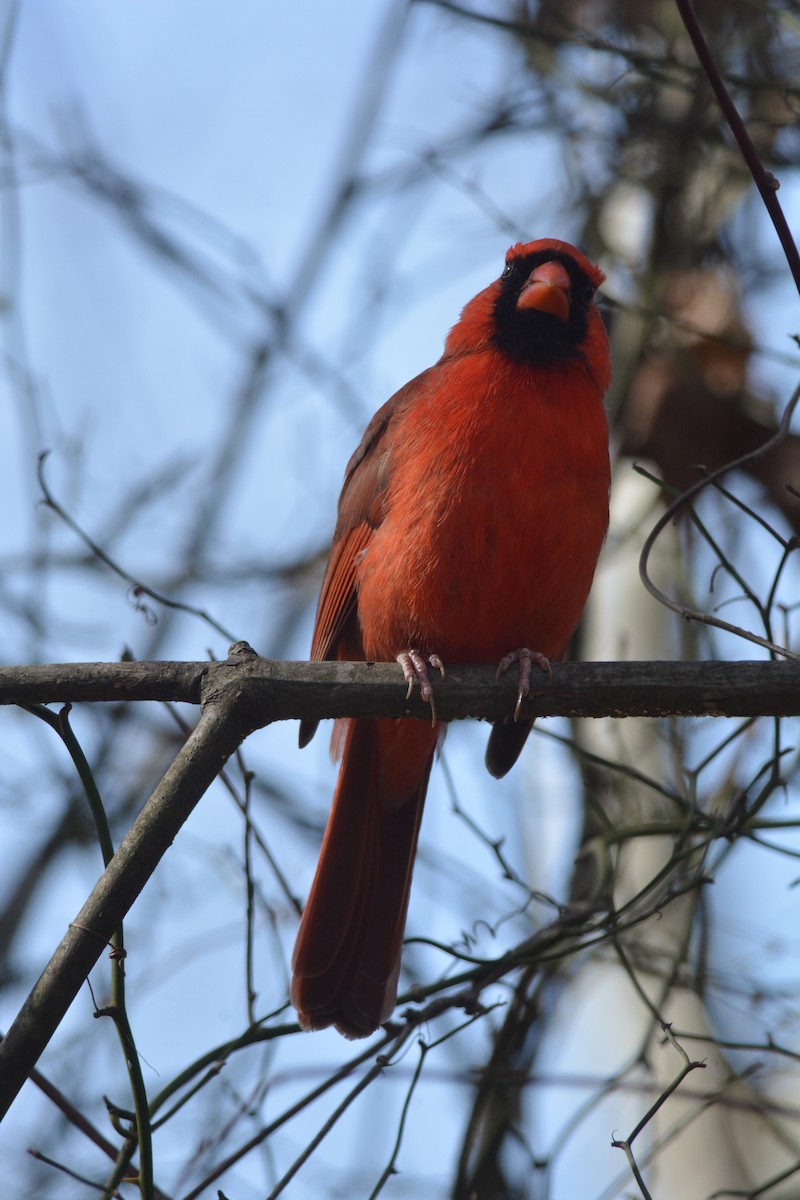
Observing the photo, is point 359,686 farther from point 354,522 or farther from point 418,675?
point 354,522

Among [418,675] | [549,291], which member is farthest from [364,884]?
[549,291]

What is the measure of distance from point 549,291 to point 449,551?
2.69ft

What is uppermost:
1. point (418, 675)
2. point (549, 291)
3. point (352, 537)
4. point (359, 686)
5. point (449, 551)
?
point (549, 291)

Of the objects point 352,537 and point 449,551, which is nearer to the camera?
point 449,551

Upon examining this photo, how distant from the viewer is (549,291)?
341cm

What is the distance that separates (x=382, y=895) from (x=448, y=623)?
792 mm

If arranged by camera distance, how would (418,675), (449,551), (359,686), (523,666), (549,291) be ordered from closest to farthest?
(359,686), (418,675), (523,666), (449,551), (549,291)

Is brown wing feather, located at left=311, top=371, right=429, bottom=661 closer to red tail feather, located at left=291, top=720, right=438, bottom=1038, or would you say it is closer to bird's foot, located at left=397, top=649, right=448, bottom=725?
red tail feather, located at left=291, top=720, right=438, bottom=1038

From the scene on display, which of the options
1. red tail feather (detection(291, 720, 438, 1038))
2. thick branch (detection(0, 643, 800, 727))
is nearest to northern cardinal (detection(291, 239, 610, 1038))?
red tail feather (detection(291, 720, 438, 1038))

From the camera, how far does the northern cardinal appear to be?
120 inches

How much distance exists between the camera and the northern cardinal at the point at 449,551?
9.98ft

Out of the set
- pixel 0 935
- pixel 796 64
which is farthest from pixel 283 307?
pixel 0 935

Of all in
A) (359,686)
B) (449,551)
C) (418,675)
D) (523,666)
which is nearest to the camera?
(359,686)

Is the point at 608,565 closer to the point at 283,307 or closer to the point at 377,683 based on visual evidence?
the point at 283,307
